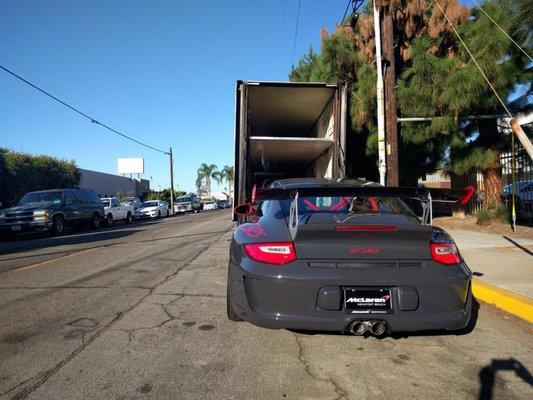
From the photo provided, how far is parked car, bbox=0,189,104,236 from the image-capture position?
18.2 m

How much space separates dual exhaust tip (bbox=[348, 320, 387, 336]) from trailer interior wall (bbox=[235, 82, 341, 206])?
22.5 feet

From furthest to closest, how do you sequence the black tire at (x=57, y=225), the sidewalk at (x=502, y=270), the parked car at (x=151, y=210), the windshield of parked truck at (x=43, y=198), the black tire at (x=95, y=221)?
the parked car at (x=151, y=210)
the black tire at (x=95, y=221)
the windshield of parked truck at (x=43, y=198)
the black tire at (x=57, y=225)
the sidewalk at (x=502, y=270)

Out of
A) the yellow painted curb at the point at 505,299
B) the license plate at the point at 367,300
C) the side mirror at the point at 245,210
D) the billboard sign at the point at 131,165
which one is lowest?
the yellow painted curb at the point at 505,299

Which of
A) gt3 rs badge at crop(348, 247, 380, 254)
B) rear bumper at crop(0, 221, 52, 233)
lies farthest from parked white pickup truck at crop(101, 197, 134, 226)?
gt3 rs badge at crop(348, 247, 380, 254)

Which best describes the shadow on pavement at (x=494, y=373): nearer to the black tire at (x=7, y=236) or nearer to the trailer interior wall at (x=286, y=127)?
the trailer interior wall at (x=286, y=127)

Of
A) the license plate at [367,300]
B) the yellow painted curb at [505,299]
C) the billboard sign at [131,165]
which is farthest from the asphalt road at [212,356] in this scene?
the billboard sign at [131,165]

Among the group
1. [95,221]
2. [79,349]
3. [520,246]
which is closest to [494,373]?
[79,349]

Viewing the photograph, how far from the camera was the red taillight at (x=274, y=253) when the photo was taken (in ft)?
12.5

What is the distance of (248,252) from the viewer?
3.98 metres

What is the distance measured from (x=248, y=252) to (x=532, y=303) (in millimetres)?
3309

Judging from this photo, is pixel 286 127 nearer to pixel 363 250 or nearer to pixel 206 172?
pixel 363 250

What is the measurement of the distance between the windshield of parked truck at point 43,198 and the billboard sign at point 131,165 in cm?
5474

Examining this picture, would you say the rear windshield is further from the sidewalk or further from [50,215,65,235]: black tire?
[50,215,65,235]: black tire

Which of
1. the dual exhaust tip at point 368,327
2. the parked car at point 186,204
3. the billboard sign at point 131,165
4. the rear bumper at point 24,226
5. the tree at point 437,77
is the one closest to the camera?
the dual exhaust tip at point 368,327
